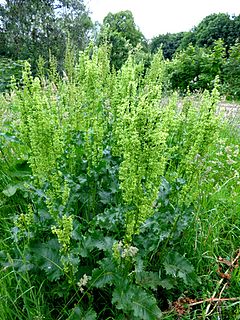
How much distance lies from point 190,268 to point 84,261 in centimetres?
67

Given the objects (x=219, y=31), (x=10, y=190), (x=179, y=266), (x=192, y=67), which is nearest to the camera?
(x=179, y=266)

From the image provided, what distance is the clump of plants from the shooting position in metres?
1.52

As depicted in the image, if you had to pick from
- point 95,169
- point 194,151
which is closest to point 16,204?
point 95,169

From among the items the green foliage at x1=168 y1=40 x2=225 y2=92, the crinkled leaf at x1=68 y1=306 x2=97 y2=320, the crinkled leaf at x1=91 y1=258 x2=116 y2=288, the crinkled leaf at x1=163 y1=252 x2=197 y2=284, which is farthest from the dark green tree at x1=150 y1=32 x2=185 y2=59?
the crinkled leaf at x1=68 y1=306 x2=97 y2=320

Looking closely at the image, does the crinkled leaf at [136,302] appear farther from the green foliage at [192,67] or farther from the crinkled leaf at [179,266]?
the green foliage at [192,67]

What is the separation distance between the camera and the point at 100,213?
1.99m

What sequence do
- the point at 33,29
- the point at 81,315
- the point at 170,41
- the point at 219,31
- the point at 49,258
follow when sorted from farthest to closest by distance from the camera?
1. the point at 170,41
2. the point at 219,31
3. the point at 33,29
4. the point at 49,258
5. the point at 81,315

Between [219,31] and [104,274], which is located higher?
[219,31]

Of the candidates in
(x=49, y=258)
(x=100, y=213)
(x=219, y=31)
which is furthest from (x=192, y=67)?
(x=219, y=31)

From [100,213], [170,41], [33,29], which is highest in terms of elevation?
[170,41]

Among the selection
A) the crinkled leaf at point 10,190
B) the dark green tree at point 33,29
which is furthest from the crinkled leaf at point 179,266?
the dark green tree at point 33,29

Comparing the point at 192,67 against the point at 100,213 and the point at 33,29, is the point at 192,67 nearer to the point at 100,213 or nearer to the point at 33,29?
the point at 33,29

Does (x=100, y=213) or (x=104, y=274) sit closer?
(x=104, y=274)

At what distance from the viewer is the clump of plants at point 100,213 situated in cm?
152
